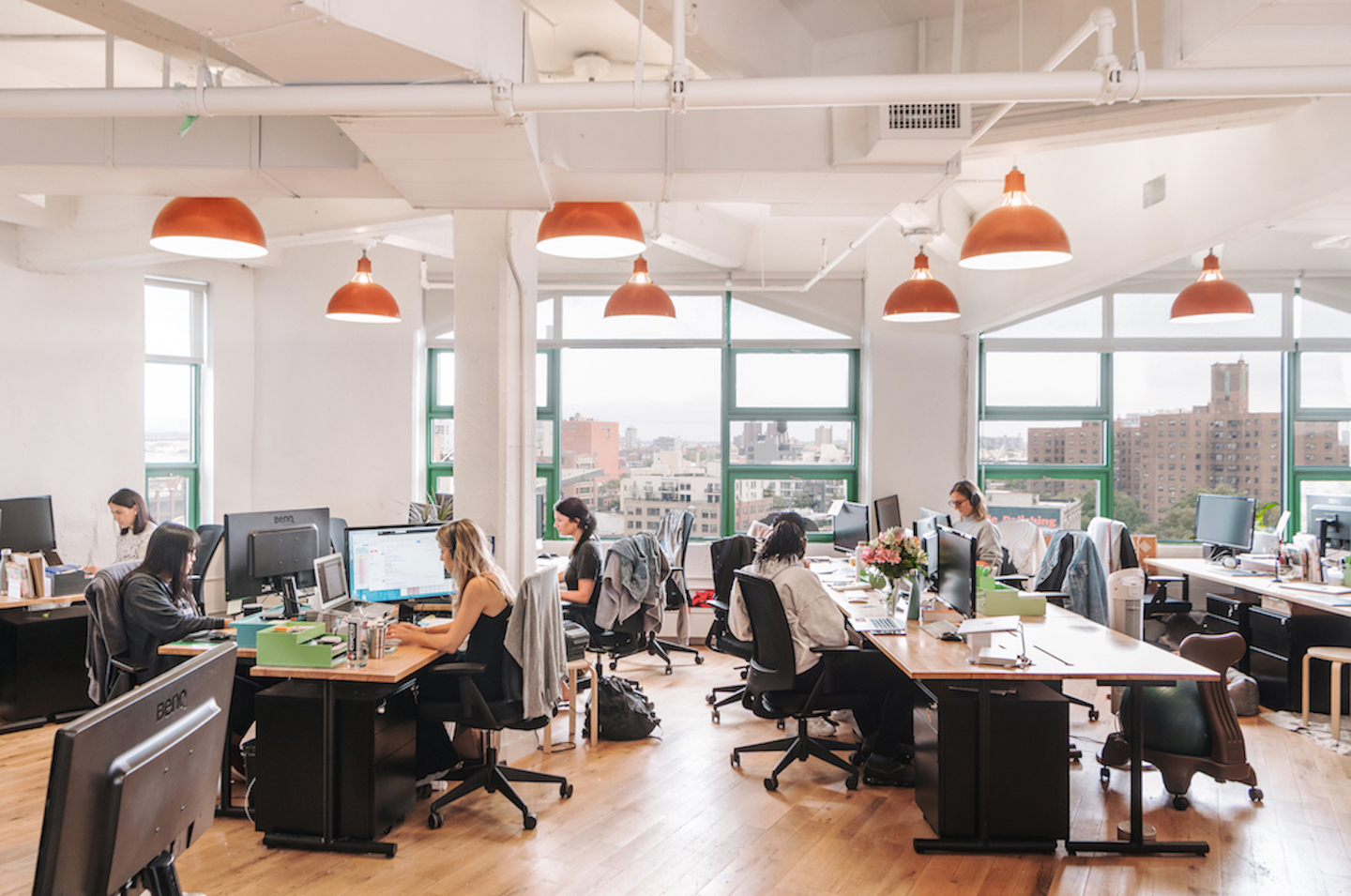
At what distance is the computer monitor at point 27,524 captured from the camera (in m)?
5.85

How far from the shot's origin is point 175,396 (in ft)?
24.0

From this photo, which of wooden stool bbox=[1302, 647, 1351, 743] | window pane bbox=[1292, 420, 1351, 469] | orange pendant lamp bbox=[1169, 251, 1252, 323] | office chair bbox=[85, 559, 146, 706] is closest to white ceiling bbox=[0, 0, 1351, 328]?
orange pendant lamp bbox=[1169, 251, 1252, 323]

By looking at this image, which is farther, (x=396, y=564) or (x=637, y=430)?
(x=637, y=430)

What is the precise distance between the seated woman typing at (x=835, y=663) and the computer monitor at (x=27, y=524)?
510 cm

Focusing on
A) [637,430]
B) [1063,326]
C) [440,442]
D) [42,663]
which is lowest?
[42,663]

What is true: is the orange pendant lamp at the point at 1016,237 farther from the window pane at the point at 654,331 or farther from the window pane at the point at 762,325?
the window pane at the point at 654,331

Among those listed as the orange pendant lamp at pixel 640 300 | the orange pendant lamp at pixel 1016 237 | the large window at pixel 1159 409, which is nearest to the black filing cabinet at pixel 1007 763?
the orange pendant lamp at pixel 1016 237

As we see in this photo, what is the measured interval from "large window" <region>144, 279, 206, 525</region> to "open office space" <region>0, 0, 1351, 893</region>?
0.03 m

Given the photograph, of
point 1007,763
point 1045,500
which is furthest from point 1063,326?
point 1007,763

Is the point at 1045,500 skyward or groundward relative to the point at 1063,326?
groundward

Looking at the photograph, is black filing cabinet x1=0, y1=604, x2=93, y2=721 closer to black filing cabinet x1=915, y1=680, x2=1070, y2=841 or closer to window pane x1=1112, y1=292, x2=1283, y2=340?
black filing cabinet x1=915, y1=680, x2=1070, y2=841

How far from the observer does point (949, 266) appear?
7719 mm

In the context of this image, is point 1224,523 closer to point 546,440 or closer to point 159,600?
point 546,440

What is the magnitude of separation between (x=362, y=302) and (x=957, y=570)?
419 centimetres
